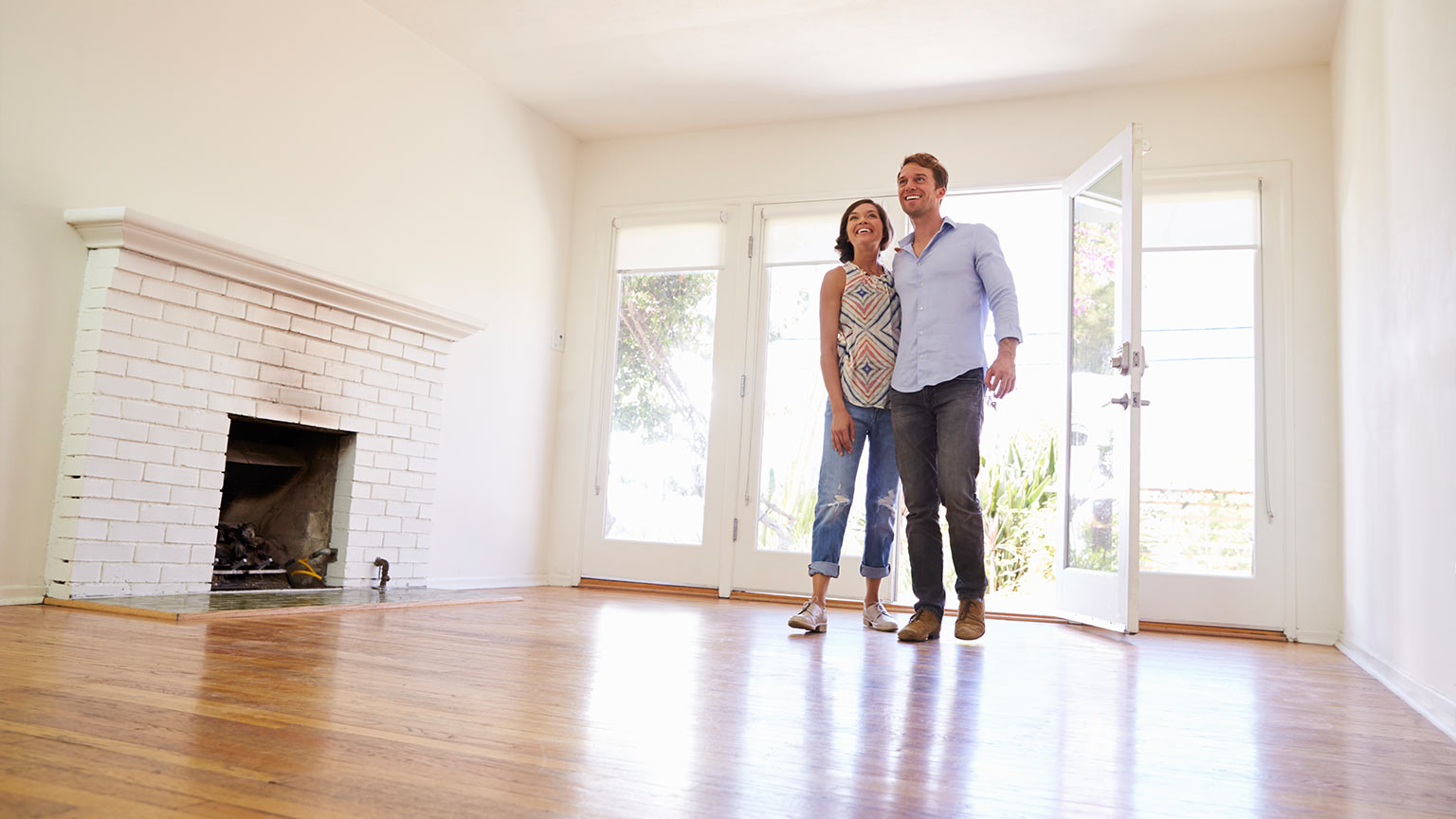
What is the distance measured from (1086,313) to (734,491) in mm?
1787

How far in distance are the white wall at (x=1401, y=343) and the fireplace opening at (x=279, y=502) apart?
3395mm

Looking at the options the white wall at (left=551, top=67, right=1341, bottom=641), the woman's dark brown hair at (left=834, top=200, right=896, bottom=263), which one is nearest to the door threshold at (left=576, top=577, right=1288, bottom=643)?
the white wall at (left=551, top=67, right=1341, bottom=641)

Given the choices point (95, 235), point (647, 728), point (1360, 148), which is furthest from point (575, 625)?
point (1360, 148)

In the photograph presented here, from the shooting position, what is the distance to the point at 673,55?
4352 mm

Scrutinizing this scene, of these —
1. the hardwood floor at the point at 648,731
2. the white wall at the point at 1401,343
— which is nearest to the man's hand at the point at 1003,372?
the hardwood floor at the point at 648,731

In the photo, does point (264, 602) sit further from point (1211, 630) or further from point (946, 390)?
point (1211, 630)

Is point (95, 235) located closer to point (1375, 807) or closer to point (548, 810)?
point (548, 810)

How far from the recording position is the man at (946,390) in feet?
9.07

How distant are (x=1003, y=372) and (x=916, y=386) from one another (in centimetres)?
24

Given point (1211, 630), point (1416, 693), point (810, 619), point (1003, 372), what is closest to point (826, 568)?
point (810, 619)

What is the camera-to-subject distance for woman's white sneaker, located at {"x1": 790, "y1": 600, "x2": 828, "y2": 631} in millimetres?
2912

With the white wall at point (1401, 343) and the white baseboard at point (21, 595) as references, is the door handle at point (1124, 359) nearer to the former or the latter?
the white wall at point (1401, 343)

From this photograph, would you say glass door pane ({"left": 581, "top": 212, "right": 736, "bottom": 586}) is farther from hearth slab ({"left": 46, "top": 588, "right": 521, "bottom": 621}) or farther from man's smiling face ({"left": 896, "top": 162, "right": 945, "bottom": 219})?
man's smiling face ({"left": 896, "top": 162, "right": 945, "bottom": 219})

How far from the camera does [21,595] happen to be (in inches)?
109
